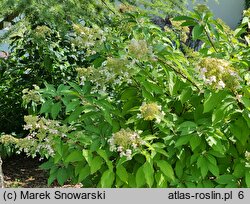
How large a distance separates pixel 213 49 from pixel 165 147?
56 cm

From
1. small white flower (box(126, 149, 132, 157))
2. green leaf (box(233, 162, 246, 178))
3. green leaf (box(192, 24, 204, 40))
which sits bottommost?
green leaf (box(233, 162, 246, 178))

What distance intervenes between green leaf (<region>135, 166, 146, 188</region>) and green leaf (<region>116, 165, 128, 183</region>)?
0.20ft

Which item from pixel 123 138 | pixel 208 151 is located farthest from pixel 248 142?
pixel 123 138

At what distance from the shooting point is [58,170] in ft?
7.16

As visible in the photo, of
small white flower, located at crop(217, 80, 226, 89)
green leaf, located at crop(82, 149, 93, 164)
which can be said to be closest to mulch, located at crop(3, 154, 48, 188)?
green leaf, located at crop(82, 149, 93, 164)

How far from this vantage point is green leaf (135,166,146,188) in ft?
6.30

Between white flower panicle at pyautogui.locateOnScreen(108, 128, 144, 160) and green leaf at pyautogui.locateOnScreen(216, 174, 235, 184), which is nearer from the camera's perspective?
white flower panicle at pyautogui.locateOnScreen(108, 128, 144, 160)

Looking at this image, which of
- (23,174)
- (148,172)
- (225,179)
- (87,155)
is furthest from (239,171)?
(23,174)

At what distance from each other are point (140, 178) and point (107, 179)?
0.14m

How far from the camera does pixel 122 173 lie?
196 centimetres

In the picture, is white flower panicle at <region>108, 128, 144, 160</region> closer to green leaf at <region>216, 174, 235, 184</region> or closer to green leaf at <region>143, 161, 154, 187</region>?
green leaf at <region>143, 161, 154, 187</region>

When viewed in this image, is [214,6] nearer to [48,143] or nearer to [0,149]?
[0,149]

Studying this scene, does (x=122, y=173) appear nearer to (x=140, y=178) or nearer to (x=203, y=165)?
(x=140, y=178)

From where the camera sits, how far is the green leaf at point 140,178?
1.92 meters
